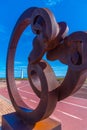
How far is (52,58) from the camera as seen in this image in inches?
135

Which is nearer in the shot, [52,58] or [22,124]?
[52,58]

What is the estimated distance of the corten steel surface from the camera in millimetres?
2805

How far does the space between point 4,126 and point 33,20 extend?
239 centimetres

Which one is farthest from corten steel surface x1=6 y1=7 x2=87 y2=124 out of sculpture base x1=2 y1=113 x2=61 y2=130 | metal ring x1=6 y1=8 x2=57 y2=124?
sculpture base x1=2 y1=113 x2=61 y2=130

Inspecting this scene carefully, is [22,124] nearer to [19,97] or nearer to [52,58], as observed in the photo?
[19,97]

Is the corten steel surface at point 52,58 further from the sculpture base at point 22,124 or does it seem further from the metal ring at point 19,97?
the sculpture base at point 22,124

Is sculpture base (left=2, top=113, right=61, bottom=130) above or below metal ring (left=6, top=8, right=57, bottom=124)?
below

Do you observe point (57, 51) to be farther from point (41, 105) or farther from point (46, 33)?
point (41, 105)

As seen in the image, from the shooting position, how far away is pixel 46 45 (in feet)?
10.7

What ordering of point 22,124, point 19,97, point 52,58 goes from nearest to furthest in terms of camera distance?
point 52,58 → point 22,124 → point 19,97

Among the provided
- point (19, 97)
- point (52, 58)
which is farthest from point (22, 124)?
point (52, 58)

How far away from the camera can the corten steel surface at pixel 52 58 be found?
2805 mm

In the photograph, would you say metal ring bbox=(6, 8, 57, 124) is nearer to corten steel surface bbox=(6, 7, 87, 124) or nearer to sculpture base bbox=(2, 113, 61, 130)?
corten steel surface bbox=(6, 7, 87, 124)

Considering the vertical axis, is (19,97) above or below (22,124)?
above
